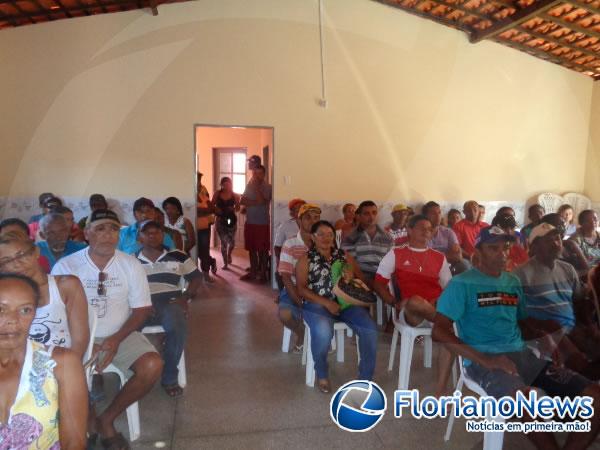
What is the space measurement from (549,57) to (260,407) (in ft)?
17.0

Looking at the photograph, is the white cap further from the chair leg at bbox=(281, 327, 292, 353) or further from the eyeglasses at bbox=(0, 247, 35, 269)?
the eyeglasses at bbox=(0, 247, 35, 269)

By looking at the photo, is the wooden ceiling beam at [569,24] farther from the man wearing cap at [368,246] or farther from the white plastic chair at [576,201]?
the man wearing cap at [368,246]

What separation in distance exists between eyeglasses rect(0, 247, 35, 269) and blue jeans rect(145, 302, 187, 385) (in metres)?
0.94

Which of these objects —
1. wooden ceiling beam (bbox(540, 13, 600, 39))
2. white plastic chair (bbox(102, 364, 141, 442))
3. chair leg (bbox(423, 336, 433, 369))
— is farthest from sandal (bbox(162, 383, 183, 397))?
wooden ceiling beam (bbox(540, 13, 600, 39))

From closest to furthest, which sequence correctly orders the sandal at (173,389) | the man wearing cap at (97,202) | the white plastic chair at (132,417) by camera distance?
1. the white plastic chair at (132,417)
2. the sandal at (173,389)
3. the man wearing cap at (97,202)

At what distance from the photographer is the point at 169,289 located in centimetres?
236

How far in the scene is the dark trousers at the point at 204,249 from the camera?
466cm

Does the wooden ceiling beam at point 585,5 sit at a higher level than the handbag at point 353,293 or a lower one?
higher

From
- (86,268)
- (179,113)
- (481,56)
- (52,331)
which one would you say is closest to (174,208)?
(179,113)

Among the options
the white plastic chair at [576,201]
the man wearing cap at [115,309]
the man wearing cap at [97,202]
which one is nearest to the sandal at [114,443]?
the man wearing cap at [115,309]

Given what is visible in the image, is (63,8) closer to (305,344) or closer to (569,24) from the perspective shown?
(305,344)

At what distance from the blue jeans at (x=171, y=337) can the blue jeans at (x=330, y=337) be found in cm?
68

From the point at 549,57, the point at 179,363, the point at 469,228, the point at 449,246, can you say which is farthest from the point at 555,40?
the point at 179,363

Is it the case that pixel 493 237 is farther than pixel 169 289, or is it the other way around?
pixel 169 289
